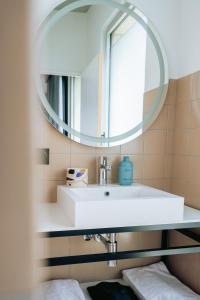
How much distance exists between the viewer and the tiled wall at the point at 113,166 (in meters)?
1.44

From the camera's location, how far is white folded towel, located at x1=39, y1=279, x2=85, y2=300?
1288 millimetres

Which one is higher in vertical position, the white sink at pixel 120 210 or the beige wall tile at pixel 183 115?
the beige wall tile at pixel 183 115

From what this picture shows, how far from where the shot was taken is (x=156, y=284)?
141 centimetres

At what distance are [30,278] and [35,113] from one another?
6.3 inches

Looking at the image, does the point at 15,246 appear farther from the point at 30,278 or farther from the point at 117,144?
the point at 117,144

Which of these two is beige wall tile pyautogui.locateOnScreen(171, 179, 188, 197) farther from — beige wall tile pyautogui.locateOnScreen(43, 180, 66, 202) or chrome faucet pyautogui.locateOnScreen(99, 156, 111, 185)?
beige wall tile pyautogui.locateOnScreen(43, 180, 66, 202)

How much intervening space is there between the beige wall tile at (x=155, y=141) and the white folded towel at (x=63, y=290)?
86 cm

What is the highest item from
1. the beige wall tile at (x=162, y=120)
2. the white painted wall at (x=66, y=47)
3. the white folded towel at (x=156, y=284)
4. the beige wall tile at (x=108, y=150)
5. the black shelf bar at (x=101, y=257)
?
the white painted wall at (x=66, y=47)

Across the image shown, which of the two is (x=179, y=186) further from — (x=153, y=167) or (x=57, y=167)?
(x=57, y=167)

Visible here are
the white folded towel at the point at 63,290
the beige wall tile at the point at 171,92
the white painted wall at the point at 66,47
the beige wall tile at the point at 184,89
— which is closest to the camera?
the white folded towel at the point at 63,290

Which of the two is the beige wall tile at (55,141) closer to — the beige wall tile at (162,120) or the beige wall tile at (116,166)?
the beige wall tile at (116,166)

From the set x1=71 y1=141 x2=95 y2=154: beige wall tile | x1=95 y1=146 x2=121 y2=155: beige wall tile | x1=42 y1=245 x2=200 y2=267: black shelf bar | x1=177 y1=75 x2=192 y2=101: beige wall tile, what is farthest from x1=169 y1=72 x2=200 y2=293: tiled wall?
x1=71 y1=141 x2=95 y2=154: beige wall tile

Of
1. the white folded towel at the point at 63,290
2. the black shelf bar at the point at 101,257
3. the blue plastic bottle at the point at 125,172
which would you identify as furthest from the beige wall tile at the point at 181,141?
the white folded towel at the point at 63,290

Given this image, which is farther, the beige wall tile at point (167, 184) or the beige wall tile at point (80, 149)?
the beige wall tile at point (167, 184)
